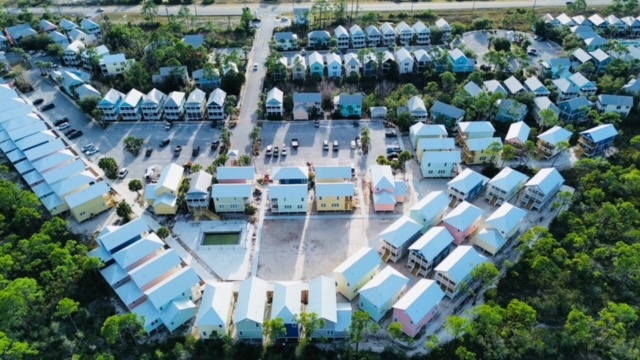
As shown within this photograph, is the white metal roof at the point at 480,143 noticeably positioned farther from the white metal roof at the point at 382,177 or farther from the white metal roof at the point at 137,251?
the white metal roof at the point at 137,251

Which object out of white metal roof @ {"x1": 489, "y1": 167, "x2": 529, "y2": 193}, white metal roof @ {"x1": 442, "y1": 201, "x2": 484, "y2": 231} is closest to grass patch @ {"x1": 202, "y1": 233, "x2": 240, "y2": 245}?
white metal roof @ {"x1": 442, "y1": 201, "x2": 484, "y2": 231}

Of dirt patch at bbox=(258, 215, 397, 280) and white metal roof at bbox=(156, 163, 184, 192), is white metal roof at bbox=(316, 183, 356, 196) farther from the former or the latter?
white metal roof at bbox=(156, 163, 184, 192)

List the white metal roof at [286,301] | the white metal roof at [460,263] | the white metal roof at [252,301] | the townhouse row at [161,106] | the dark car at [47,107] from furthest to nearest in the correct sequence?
the dark car at [47,107], the townhouse row at [161,106], the white metal roof at [460,263], the white metal roof at [286,301], the white metal roof at [252,301]

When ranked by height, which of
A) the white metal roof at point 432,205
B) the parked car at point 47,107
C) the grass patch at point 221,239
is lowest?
the grass patch at point 221,239

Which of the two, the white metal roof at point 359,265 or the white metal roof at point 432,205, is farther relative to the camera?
the white metal roof at point 432,205

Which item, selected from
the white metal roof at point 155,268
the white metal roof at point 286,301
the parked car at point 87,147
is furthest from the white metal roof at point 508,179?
the parked car at point 87,147

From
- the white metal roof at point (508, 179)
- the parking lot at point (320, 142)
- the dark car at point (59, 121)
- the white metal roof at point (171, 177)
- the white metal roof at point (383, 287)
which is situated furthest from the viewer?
the dark car at point (59, 121)

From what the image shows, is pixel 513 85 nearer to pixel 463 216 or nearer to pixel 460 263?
pixel 463 216

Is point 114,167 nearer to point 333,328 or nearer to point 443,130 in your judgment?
point 333,328
